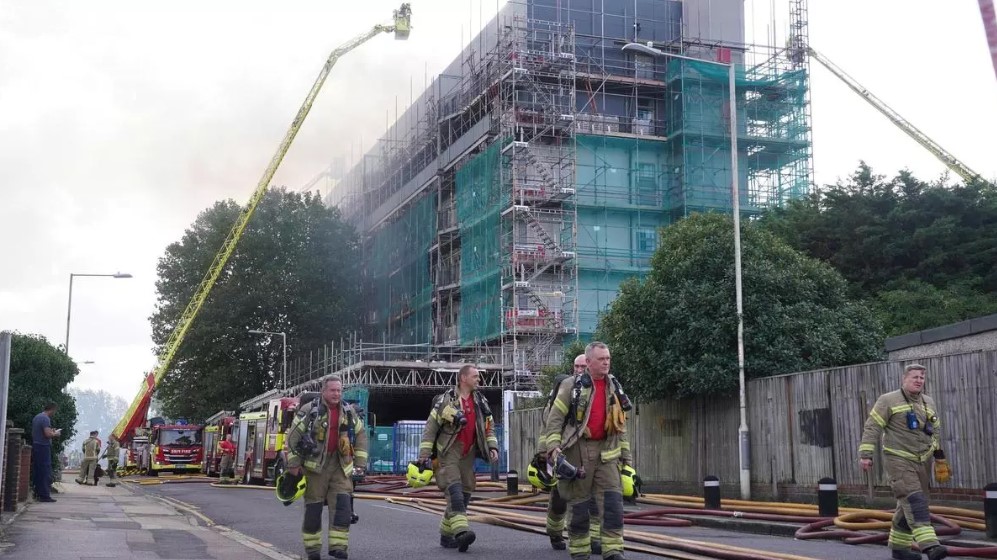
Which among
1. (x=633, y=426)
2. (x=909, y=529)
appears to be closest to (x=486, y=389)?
(x=633, y=426)

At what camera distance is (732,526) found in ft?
55.0

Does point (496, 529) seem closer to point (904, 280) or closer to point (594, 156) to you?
point (904, 280)

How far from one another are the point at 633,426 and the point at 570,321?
80.0 feet

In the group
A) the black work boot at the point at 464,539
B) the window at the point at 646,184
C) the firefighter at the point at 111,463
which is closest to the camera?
the black work boot at the point at 464,539

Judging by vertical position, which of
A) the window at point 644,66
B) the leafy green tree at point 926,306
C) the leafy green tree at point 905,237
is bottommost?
the leafy green tree at point 926,306

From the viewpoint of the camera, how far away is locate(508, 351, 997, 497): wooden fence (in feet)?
56.1

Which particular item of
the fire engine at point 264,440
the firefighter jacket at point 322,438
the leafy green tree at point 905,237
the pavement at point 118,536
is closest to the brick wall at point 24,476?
the pavement at point 118,536

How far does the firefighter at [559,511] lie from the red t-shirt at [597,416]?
16.6 inches

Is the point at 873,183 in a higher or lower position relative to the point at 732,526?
higher

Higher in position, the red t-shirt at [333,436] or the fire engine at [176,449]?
the fire engine at [176,449]

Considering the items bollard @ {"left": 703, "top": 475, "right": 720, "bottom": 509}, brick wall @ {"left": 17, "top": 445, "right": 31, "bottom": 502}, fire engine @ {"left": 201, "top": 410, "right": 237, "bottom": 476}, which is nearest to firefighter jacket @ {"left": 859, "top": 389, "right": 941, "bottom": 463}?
bollard @ {"left": 703, "top": 475, "right": 720, "bottom": 509}

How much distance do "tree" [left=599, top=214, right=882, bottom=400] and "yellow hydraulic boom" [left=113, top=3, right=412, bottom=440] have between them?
138ft

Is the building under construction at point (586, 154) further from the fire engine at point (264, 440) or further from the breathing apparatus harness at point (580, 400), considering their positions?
the breathing apparatus harness at point (580, 400)

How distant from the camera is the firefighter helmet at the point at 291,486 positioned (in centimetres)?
1132
